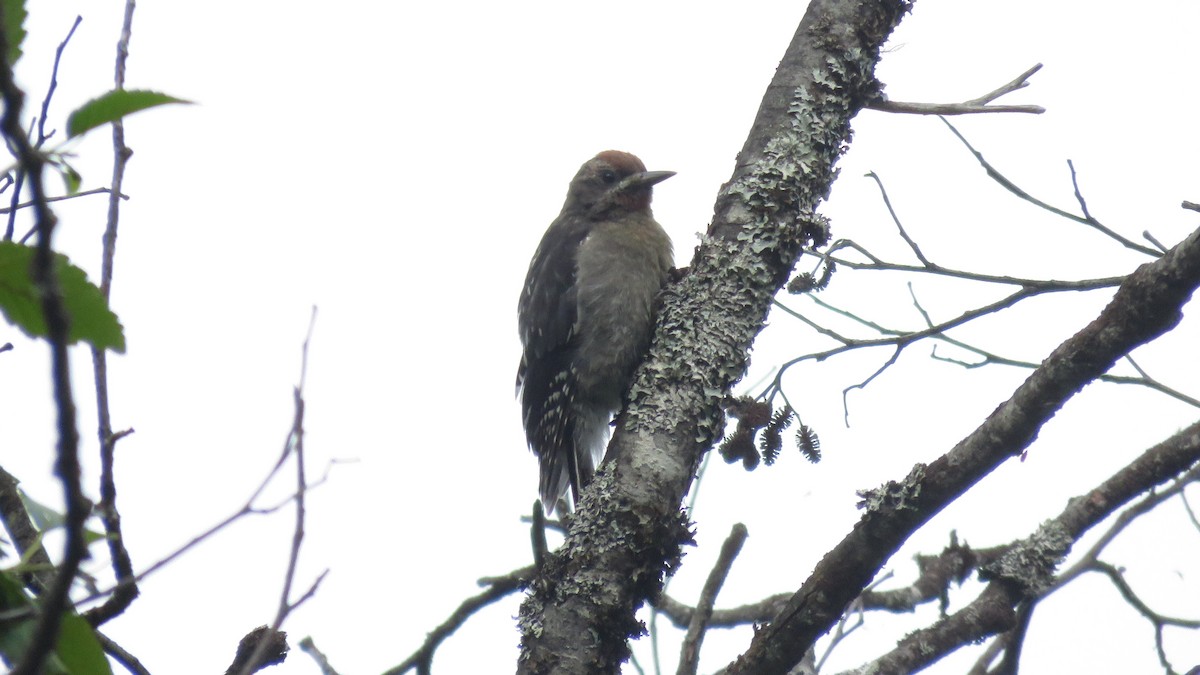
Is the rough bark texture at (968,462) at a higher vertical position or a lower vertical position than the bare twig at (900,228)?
lower

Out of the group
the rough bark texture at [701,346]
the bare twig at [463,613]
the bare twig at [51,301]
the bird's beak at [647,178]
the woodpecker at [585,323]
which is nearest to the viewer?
the bare twig at [51,301]

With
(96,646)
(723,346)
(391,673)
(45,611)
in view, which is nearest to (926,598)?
(723,346)

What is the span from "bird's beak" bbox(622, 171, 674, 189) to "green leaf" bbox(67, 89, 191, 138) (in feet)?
15.3

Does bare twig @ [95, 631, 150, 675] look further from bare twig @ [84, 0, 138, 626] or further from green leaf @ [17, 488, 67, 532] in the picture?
green leaf @ [17, 488, 67, 532]

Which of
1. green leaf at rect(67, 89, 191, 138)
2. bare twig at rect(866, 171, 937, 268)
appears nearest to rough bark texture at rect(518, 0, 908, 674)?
bare twig at rect(866, 171, 937, 268)

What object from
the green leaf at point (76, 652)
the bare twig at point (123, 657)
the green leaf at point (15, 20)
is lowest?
the green leaf at point (76, 652)

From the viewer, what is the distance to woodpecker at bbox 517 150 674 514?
4.79 metres

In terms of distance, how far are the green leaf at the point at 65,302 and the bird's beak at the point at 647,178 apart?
456 cm

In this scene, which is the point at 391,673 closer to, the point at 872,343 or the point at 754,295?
the point at 754,295

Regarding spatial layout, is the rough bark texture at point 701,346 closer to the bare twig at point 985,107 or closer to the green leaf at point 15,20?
the bare twig at point 985,107

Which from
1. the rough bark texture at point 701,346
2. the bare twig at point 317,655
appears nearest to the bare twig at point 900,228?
the rough bark texture at point 701,346

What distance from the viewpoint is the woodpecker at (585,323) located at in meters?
4.79

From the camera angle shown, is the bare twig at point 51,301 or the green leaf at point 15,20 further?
the green leaf at point 15,20

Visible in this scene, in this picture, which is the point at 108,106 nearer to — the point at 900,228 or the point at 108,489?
the point at 108,489
